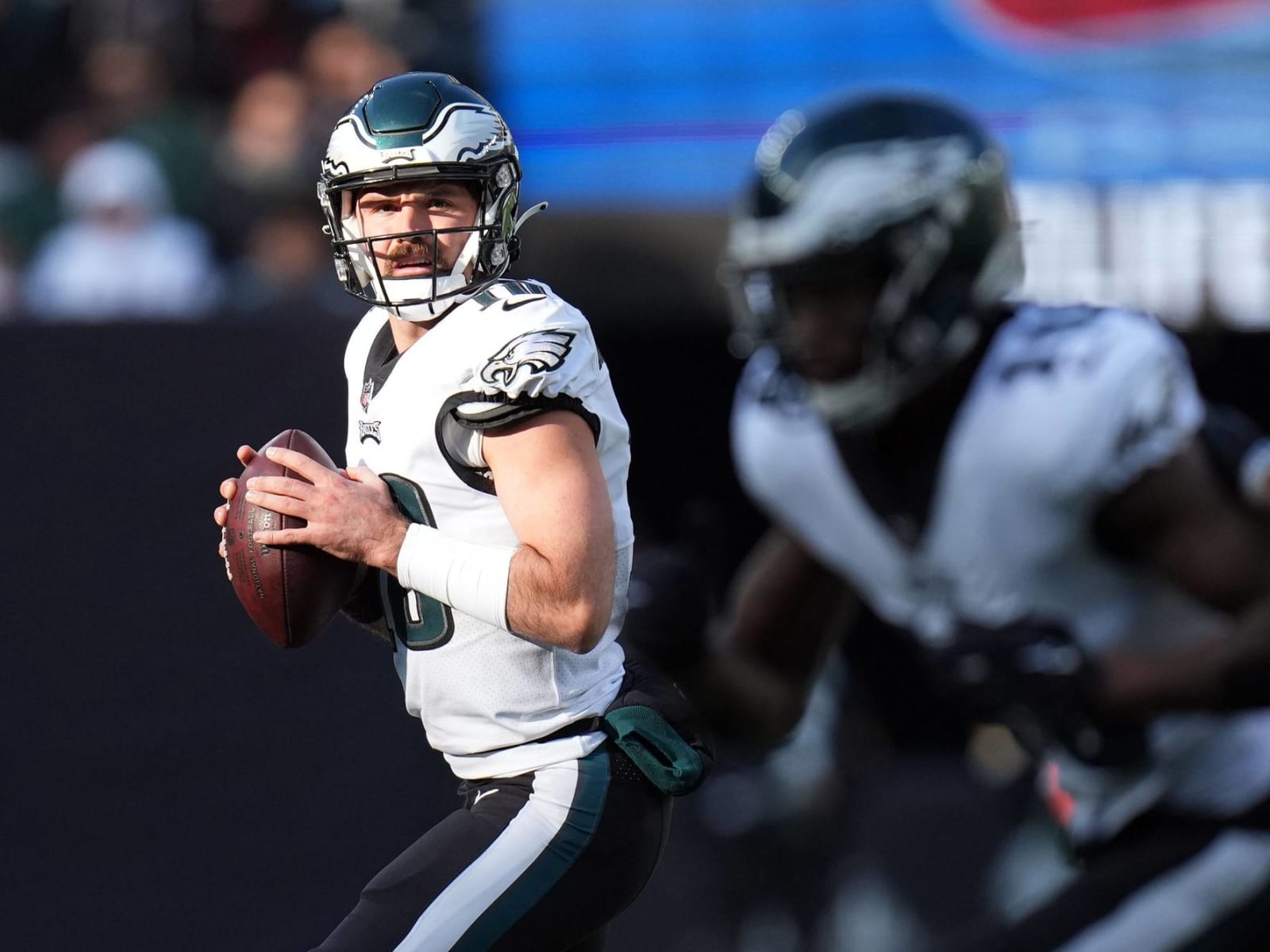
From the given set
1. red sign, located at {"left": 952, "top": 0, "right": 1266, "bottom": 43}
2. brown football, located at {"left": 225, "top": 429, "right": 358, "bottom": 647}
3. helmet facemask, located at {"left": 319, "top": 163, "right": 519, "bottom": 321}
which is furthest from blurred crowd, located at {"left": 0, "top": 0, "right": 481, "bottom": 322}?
brown football, located at {"left": 225, "top": 429, "right": 358, "bottom": 647}

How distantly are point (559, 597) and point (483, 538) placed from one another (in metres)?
0.16

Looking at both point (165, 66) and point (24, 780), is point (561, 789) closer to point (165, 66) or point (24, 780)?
point (24, 780)

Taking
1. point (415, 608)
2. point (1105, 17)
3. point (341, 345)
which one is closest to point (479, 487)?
point (415, 608)

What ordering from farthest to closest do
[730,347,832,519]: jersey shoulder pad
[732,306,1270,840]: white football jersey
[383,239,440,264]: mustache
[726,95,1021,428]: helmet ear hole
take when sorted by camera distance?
[730,347,832,519]: jersey shoulder pad
[726,95,1021,428]: helmet ear hole
[732,306,1270,840]: white football jersey
[383,239,440,264]: mustache

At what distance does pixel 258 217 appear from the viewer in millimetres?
7031

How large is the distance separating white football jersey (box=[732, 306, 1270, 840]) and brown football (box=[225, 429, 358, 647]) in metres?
1.39

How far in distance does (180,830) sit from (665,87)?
3199 mm

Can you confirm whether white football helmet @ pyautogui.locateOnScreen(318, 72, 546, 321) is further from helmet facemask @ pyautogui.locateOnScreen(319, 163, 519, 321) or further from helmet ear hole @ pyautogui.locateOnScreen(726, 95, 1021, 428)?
helmet ear hole @ pyautogui.locateOnScreen(726, 95, 1021, 428)

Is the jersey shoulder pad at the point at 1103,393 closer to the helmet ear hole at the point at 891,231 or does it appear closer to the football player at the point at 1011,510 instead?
the football player at the point at 1011,510

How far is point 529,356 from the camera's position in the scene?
8.09 feet

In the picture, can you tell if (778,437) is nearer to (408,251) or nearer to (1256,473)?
(1256,473)

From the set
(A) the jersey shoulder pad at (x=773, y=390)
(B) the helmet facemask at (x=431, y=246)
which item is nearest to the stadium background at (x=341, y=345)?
(A) the jersey shoulder pad at (x=773, y=390)

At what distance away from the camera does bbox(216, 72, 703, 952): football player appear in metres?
2.45

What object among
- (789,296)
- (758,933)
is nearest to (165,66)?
(758,933)
